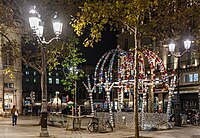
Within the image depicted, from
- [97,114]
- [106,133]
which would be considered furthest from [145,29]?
[97,114]

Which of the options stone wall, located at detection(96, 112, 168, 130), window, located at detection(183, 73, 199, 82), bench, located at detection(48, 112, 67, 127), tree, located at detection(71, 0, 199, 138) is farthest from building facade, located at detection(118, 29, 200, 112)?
tree, located at detection(71, 0, 199, 138)

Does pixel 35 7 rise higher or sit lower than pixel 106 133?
higher

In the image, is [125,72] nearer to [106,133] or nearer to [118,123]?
[118,123]

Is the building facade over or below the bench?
over

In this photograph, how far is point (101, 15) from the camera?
18156 mm

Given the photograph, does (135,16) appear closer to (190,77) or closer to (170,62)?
(190,77)

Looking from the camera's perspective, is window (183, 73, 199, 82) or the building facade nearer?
the building facade

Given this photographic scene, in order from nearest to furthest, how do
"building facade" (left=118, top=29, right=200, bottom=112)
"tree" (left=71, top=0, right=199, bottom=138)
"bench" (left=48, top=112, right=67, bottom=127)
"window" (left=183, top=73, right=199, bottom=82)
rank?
"tree" (left=71, top=0, right=199, bottom=138)
"bench" (left=48, top=112, right=67, bottom=127)
"building facade" (left=118, top=29, right=200, bottom=112)
"window" (left=183, top=73, right=199, bottom=82)

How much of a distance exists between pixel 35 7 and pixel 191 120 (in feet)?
61.0

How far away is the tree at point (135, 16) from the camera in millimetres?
17938

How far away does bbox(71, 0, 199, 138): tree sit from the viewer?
17938 mm

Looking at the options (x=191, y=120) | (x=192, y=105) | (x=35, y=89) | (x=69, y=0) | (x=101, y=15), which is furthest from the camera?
(x=35, y=89)

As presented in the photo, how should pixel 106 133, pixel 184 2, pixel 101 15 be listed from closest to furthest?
pixel 101 15
pixel 184 2
pixel 106 133

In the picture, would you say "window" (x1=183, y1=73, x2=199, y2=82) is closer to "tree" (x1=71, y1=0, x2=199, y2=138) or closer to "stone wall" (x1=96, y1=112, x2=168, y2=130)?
"stone wall" (x1=96, y1=112, x2=168, y2=130)
